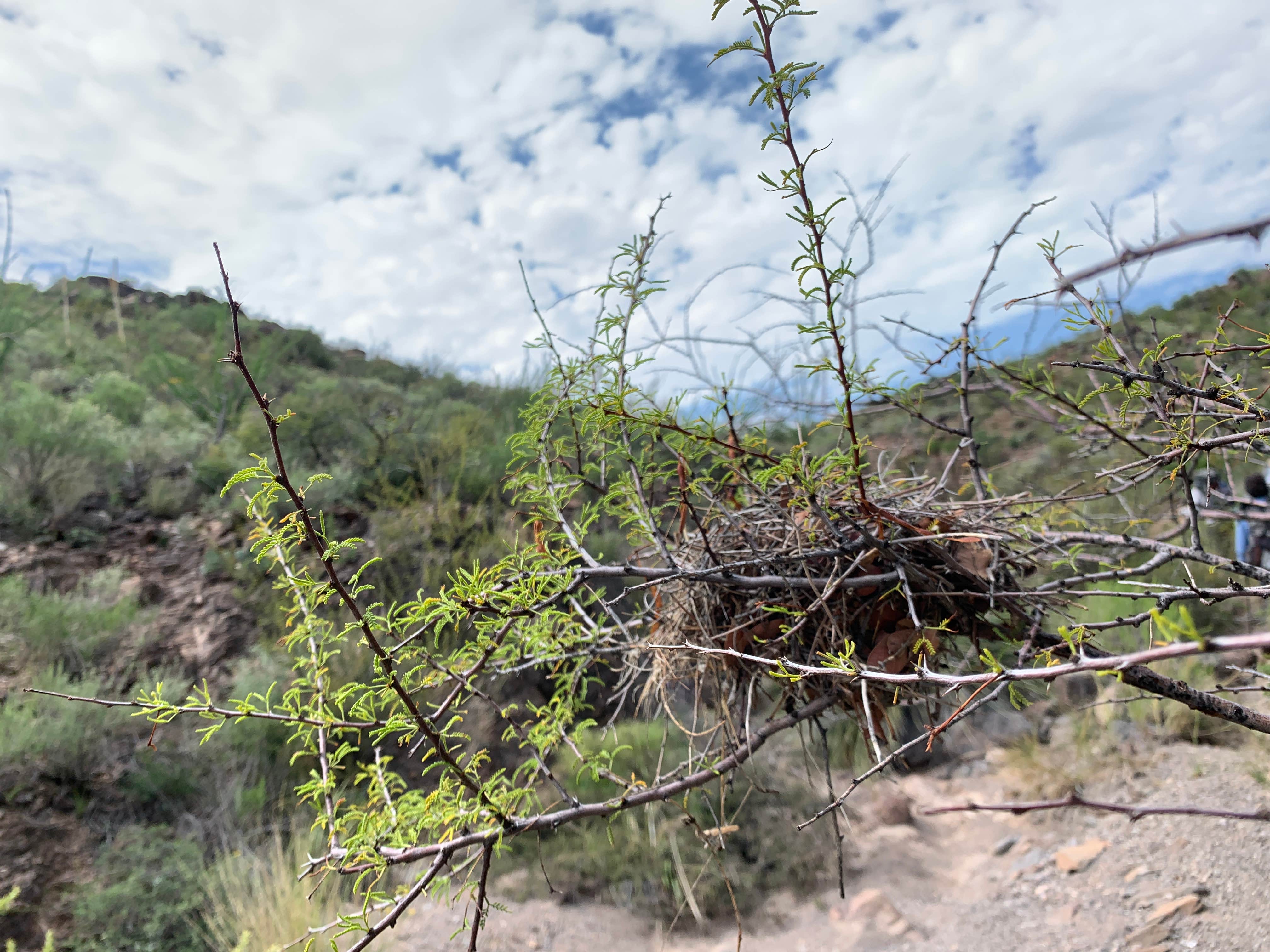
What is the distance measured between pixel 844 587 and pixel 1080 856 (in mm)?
3570

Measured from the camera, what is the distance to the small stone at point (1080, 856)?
357 centimetres

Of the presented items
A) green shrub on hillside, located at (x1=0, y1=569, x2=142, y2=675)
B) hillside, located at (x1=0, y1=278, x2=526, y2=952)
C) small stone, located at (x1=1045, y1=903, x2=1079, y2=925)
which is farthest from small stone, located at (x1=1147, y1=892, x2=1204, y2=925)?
green shrub on hillside, located at (x1=0, y1=569, x2=142, y2=675)

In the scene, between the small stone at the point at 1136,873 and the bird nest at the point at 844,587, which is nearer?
the bird nest at the point at 844,587

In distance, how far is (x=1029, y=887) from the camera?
3.58m

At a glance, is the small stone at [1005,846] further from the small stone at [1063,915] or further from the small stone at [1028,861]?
the small stone at [1063,915]

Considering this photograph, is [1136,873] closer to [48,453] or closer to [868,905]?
[868,905]

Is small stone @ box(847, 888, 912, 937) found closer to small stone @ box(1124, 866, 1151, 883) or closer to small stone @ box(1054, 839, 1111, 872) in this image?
small stone @ box(1054, 839, 1111, 872)

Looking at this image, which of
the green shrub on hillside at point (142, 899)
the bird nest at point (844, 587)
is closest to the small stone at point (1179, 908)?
the bird nest at point (844, 587)

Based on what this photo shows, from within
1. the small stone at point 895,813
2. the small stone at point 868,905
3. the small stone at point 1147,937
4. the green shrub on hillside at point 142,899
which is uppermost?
the green shrub on hillside at point 142,899

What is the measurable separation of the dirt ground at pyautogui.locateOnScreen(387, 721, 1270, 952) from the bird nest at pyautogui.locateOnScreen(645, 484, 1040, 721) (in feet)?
5.91

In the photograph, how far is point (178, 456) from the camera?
305 inches

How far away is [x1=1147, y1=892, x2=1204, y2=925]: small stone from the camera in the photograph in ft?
8.31

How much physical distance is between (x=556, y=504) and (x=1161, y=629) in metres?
1.13

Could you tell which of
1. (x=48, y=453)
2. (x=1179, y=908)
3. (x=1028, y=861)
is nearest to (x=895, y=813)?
(x=1028, y=861)
